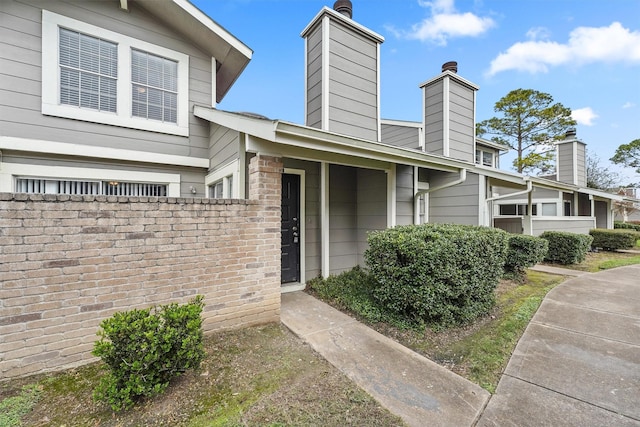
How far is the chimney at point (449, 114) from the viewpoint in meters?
7.20

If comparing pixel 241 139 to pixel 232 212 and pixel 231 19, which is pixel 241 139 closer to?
pixel 232 212

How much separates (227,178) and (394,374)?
3.51 m

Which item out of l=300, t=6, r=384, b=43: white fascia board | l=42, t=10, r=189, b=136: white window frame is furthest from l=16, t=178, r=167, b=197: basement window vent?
l=300, t=6, r=384, b=43: white fascia board

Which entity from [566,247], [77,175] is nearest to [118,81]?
[77,175]

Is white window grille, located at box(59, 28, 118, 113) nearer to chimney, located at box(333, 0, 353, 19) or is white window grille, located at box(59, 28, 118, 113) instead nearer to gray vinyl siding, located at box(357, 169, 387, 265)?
chimney, located at box(333, 0, 353, 19)

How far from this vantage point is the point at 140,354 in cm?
202

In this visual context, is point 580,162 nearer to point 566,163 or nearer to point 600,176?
point 566,163

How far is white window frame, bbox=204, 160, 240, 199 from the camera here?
3795mm

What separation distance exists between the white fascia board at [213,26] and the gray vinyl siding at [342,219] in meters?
2.99

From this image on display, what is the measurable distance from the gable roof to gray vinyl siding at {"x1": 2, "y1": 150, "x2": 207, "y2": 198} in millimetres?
2443

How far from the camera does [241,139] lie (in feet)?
12.2

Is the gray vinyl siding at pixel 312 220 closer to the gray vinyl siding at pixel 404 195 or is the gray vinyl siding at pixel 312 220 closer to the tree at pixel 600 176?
the gray vinyl siding at pixel 404 195

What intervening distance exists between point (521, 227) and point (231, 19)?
12382 millimetres

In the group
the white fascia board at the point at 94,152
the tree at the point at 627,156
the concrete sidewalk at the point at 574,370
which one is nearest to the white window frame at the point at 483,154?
the concrete sidewalk at the point at 574,370
